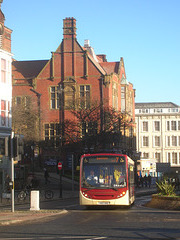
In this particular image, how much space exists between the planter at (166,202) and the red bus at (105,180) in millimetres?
1689

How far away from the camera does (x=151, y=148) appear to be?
12069cm

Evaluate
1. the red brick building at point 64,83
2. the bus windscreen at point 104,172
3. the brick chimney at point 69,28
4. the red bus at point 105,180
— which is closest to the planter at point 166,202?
the red bus at point 105,180

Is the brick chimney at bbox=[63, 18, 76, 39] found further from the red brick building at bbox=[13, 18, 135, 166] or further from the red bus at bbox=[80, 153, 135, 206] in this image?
the red bus at bbox=[80, 153, 135, 206]

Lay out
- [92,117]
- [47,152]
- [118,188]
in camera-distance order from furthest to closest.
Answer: [47,152] < [92,117] < [118,188]

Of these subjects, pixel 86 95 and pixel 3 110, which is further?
pixel 86 95

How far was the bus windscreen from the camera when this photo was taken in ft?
89.4

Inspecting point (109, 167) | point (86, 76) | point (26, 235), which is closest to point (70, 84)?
point (86, 76)

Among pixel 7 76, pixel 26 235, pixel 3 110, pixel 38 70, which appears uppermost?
pixel 38 70

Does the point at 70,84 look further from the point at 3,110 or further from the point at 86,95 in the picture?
the point at 3,110

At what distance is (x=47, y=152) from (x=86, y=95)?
29.2 feet

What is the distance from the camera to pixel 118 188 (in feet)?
89.0

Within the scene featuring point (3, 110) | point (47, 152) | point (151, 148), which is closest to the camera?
point (3, 110)

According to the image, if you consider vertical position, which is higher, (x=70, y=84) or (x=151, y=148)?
(x=70, y=84)

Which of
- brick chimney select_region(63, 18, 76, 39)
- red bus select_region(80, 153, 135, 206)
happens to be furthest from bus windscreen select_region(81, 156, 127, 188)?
brick chimney select_region(63, 18, 76, 39)
